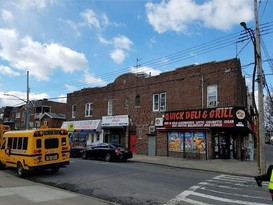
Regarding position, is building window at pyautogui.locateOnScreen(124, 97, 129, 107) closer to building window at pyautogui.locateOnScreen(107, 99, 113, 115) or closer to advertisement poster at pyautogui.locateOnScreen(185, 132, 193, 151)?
building window at pyautogui.locateOnScreen(107, 99, 113, 115)

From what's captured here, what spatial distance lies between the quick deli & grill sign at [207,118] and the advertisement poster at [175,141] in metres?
0.77

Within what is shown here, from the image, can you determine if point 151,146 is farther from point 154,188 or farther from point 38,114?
point 38,114

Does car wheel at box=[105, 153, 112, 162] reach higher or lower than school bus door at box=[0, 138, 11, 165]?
lower

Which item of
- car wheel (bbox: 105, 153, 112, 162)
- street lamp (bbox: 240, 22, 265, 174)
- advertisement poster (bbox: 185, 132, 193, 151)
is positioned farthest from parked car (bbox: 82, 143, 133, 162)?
street lamp (bbox: 240, 22, 265, 174)

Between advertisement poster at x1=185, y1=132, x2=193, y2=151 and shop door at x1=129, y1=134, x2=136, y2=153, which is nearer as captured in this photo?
advertisement poster at x1=185, y1=132, x2=193, y2=151

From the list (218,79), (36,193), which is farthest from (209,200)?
(218,79)

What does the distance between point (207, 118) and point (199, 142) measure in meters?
2.13

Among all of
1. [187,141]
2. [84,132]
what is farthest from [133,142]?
[84,132]

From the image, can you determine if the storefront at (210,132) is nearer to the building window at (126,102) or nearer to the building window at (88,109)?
the building window at (126,102)

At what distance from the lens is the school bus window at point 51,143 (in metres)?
15.2

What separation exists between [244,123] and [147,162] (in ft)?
24.2

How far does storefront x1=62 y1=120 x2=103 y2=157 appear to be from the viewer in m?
33.5

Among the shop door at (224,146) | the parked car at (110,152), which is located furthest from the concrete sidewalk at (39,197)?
the shop door at (224,146)

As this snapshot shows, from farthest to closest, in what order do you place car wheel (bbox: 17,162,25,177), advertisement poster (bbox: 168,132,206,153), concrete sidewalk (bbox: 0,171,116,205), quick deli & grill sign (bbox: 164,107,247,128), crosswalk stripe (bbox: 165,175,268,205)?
advertisement poster (bbox: 168,132,206,153) < quick deli & grill sign (bbox: 164,107,247,128) < car wheel (bbox: 17,162,25,177) < crosswalk stripe (bbox: 165,175,268,205) < concrete sidewalk (bbox: 0,171,116,205)
